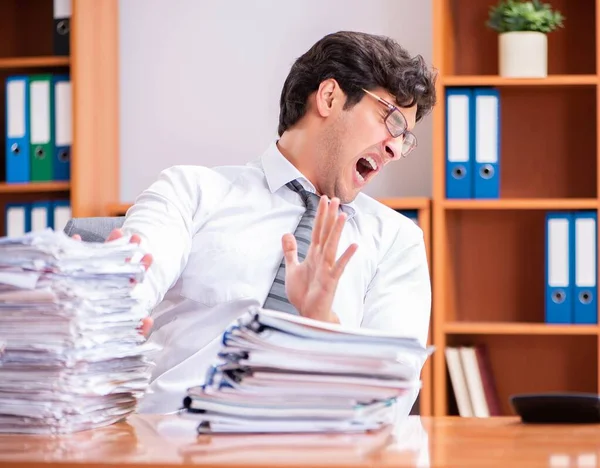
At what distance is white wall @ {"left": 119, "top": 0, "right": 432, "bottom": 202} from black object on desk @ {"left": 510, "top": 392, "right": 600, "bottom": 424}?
2336 millimetres

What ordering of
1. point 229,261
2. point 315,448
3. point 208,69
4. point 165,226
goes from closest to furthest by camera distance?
point 315,448, point 165,226, point 229,261, point 208,69

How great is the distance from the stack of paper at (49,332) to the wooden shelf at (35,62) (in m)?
2.27

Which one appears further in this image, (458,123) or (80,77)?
(80,77)

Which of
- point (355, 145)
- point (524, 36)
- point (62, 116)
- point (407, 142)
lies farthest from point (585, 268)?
point (62, 116)

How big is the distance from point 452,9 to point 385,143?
4.56 ft

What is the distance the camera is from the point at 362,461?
0.86m

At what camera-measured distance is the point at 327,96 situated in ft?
6.79

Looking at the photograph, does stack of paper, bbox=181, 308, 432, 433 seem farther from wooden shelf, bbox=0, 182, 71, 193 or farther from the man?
wooden shelf, bbox=0, 182, 71, 193

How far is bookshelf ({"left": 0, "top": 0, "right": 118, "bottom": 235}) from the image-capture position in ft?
10.4

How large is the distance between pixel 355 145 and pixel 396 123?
99 millimetres

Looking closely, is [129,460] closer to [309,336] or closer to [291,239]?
[309,336]

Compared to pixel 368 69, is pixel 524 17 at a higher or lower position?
higher

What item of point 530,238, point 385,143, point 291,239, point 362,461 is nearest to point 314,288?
point 291,239

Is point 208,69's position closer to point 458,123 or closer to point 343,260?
point 458,123
